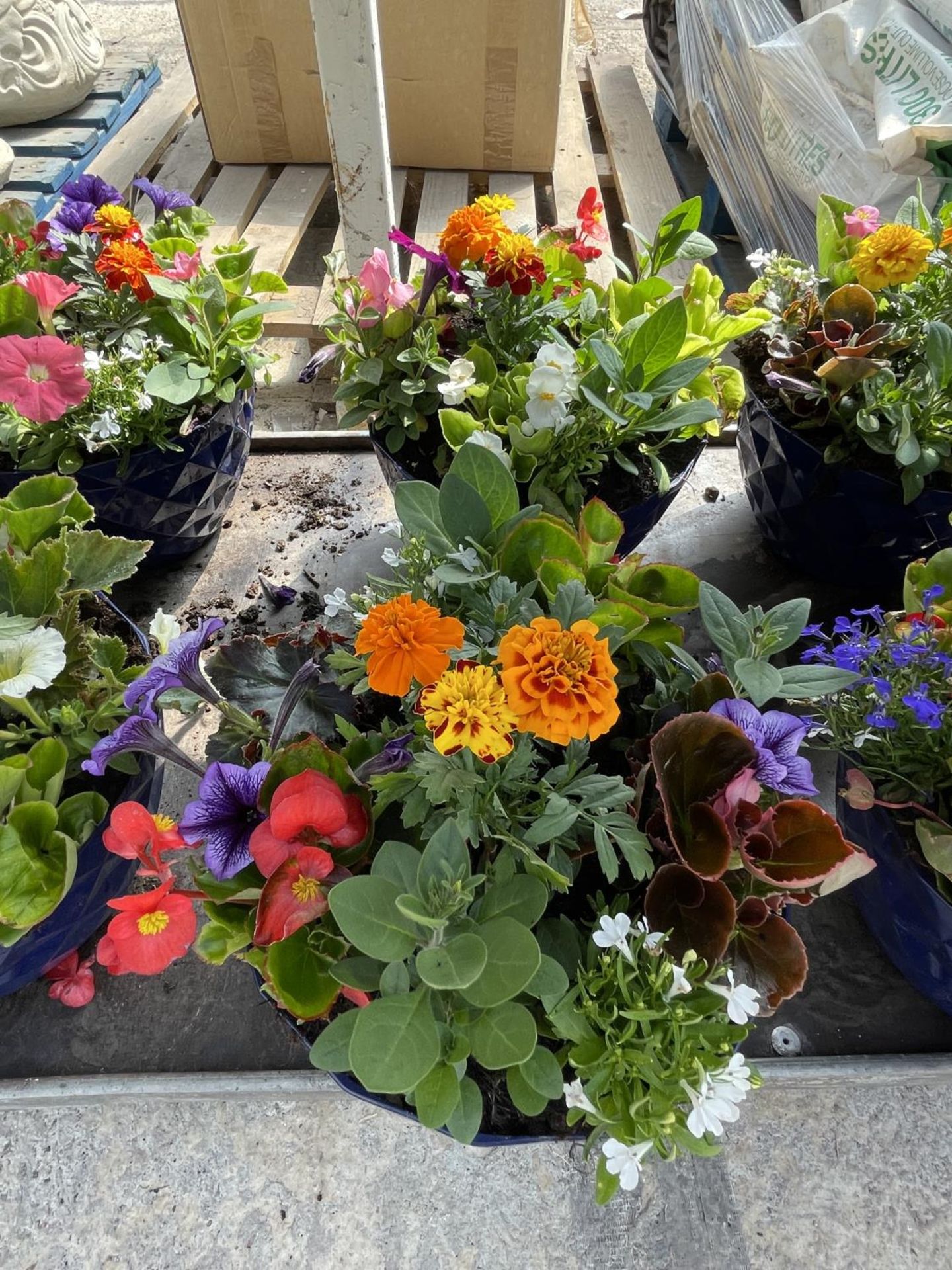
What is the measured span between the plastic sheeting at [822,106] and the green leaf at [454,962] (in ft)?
4.76

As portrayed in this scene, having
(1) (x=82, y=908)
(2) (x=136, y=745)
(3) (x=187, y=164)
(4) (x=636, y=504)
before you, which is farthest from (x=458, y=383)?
(3) (x=187, y=164)

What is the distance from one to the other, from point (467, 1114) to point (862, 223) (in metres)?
0.89

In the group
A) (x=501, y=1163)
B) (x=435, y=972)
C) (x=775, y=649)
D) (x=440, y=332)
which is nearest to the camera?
(x=435, y=972)

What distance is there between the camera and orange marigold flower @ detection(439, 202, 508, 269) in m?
0.76

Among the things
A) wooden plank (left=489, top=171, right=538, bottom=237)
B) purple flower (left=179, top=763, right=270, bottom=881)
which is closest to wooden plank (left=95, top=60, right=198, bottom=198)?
wooden plank (left=489, top=171, right=538, bottom=237)

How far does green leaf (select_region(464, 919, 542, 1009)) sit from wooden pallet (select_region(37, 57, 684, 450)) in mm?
1290

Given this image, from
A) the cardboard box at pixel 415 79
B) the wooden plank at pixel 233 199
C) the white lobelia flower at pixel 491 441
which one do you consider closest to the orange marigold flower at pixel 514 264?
the white lobelia flower at pixel 491 441

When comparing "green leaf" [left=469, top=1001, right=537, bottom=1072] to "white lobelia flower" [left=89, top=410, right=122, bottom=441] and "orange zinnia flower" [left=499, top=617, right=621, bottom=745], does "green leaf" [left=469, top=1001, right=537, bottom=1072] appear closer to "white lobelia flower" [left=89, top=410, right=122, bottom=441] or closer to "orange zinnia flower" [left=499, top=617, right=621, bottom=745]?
"orange zinnia flower" [left=499, top=617, right=621, bottom=745]

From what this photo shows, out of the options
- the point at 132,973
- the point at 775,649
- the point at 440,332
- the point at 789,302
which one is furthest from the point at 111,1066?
the point at 789,302

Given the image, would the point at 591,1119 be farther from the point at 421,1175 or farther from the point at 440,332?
the point at 440,332

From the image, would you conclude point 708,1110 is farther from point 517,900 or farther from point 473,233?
point 473,233

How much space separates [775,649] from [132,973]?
0.57 meters

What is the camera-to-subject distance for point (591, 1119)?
1.51ft

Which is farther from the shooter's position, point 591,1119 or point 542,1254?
point 542,1254
